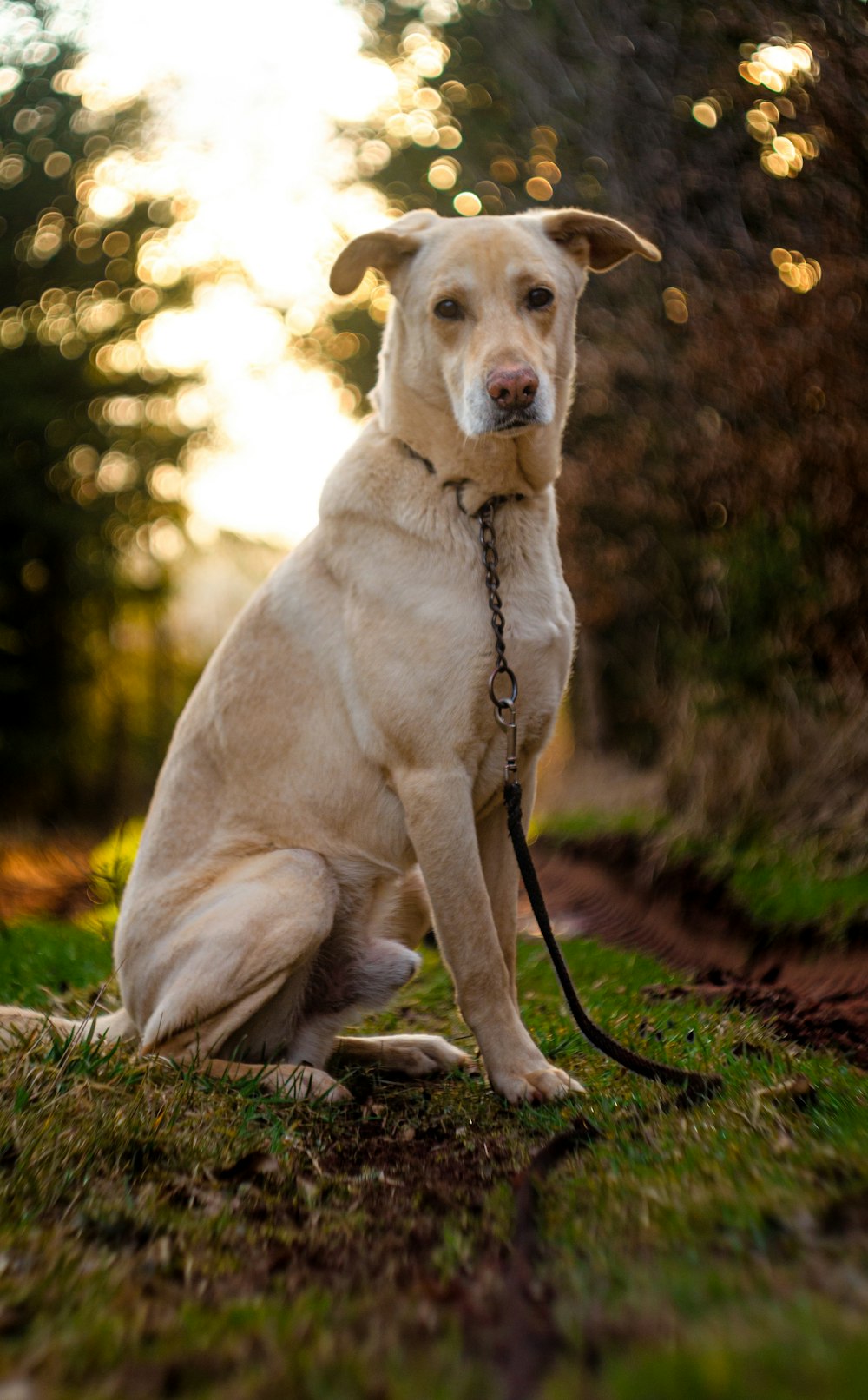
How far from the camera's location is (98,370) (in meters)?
16.2

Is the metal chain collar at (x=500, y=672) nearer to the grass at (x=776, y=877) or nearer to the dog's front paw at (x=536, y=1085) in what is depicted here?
the dog's front paw at (x=536, y=1085)

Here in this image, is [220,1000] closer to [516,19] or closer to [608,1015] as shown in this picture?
[608,1015]

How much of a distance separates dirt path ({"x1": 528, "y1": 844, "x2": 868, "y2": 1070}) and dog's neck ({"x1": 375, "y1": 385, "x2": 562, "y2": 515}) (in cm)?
198

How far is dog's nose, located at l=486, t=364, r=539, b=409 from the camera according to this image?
3111 mm

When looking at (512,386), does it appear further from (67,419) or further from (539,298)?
(67,419)

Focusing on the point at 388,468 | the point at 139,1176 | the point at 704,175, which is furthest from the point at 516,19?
the point at 139,1176

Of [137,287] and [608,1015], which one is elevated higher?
[608,1015]

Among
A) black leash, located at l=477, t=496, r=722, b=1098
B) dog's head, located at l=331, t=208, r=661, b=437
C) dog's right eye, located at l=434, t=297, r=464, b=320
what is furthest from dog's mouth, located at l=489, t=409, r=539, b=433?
dog's right eye, located at l=434, t=297, r=464, b=320

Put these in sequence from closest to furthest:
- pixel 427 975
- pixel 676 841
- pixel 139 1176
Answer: pixel 139 1176 < pixel 427 975 < pixel 676 841

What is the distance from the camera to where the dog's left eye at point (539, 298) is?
340cm

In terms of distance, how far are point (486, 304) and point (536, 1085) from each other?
2.24 metres

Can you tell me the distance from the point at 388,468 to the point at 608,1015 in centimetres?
215

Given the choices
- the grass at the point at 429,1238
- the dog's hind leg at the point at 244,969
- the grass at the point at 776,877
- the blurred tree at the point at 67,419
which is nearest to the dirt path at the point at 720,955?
the grass at the point at 776,877

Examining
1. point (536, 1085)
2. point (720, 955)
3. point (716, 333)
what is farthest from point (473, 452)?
point (716, 333)
